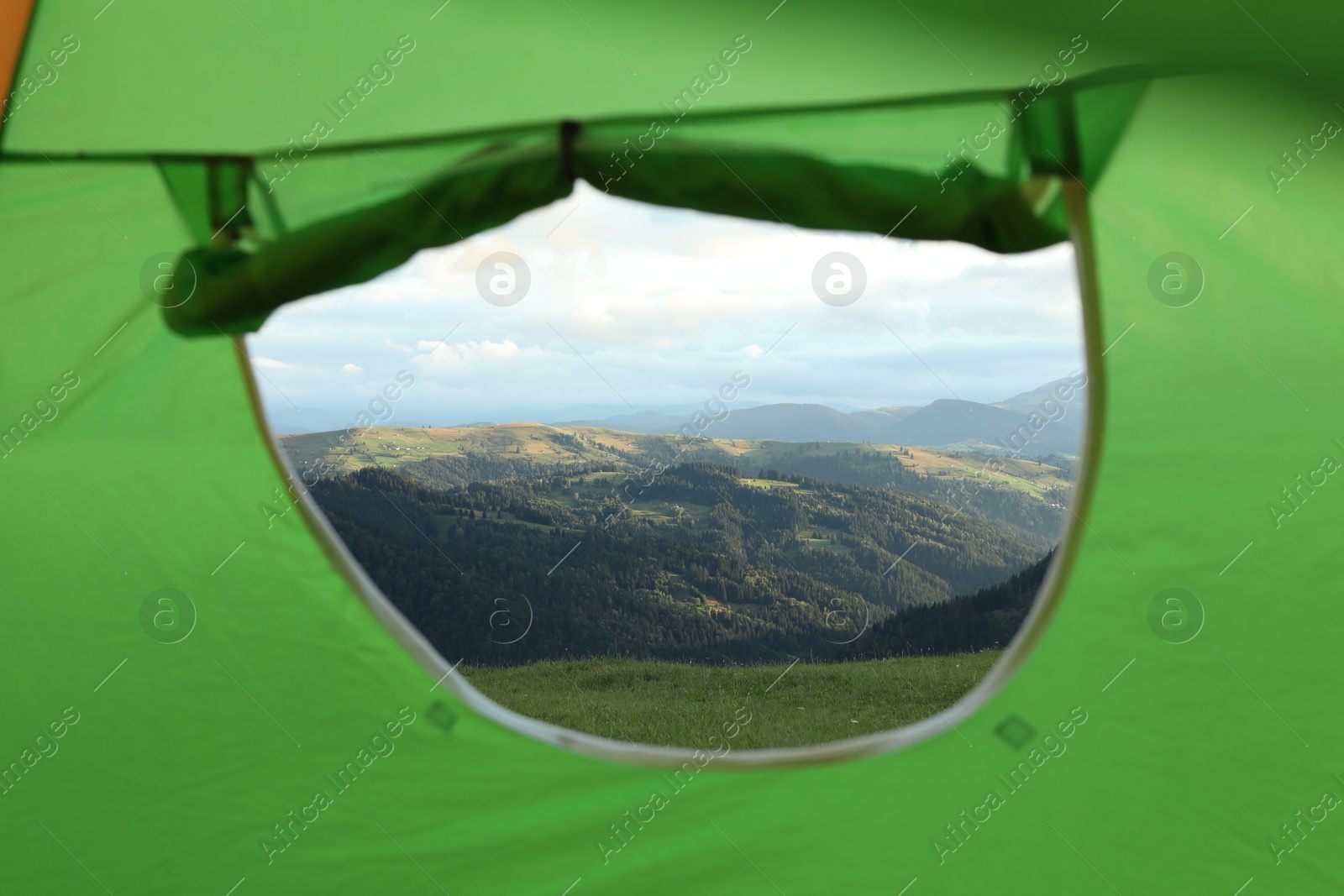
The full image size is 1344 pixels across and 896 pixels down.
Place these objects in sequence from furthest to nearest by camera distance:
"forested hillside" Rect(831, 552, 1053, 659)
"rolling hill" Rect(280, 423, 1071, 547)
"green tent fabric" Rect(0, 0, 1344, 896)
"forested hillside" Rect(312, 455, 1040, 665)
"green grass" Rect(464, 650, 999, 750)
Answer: "rolling hill" Rect(280, 423, 1071, 547), "forested hillside" Rect(312, 455, 1040, 665), "forested hillside" Rect(831, 552, 1053, 659), "green grass" Rect(464, 650, 999, 750), "green tent fabric" Rect(0, 0, 1344, 896)

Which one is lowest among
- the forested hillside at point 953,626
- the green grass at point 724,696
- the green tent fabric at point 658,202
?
the forested hillside at point 953,626

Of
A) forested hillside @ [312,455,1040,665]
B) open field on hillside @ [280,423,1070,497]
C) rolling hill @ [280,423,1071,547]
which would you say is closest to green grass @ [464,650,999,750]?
forested hillside @ [312,455,1040,665]

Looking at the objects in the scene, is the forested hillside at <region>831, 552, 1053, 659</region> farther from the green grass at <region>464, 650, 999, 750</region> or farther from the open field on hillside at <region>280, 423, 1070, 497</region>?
Answer: the open field on hillside at <region>280, 423, 1070, 497</region>

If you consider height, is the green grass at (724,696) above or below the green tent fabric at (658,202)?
below

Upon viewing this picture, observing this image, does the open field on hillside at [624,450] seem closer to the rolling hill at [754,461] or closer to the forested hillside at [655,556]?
the rolling hill at [754,461]

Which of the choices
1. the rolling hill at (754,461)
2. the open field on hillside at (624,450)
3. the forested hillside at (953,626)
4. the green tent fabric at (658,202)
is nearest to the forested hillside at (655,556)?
the rolling hill at (754,461)

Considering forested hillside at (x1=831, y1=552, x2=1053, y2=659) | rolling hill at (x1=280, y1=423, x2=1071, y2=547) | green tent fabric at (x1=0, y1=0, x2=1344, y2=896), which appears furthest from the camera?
rolling hill at (x1=280, y1=423, x2=1071, y2=547)

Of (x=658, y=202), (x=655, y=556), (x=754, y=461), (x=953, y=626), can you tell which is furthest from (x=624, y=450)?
(x=658, y=202)

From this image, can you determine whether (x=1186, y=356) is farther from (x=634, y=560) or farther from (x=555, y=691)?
(x=634, y=560)
